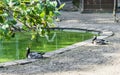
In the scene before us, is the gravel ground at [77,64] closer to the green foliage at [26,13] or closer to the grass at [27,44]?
the grass at [27,44]

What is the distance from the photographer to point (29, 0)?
140 centimetres

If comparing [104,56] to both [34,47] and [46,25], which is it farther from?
[46,25]

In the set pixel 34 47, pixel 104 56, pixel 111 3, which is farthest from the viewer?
pixel 111 3

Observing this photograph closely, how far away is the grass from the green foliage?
245 inches

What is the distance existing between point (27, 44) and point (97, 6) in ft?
39.2

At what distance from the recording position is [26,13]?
54.4 inches

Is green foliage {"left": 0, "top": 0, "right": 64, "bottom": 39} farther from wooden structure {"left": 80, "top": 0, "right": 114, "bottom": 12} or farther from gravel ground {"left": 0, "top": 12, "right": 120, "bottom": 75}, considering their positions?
wooden structure {"left": 80, "top": 0, "right": 114, "bottom": 12}

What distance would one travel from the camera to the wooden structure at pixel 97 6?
2130cm

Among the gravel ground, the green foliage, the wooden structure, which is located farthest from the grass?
the wooden structure

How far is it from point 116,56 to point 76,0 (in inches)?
818

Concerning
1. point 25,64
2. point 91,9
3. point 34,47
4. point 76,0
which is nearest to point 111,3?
point 91,9

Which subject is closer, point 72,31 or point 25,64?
point 25,64

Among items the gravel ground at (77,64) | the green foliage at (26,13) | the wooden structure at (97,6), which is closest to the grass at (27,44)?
the gravel ground at (77,64)

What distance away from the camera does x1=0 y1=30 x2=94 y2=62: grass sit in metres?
8.34
